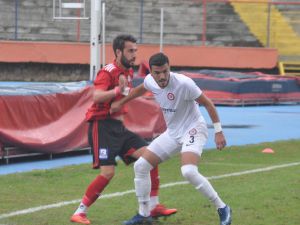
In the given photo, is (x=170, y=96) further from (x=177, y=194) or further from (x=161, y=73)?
(x=177, y=194)

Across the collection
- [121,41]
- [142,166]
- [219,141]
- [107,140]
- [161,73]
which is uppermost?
[121,41]

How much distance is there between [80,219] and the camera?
310 inches

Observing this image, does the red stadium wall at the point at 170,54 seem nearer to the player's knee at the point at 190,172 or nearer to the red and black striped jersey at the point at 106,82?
the red and black striped jersey at the point at 106,82

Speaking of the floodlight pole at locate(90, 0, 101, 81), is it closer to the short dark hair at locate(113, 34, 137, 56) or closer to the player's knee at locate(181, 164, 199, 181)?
the short dark hair at locate(113, 34, 137, 56)

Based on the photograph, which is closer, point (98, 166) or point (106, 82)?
point (106, 82)

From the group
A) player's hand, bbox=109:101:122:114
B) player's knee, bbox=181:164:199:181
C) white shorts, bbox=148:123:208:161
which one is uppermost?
player's hand, bbox=109:101:122:114

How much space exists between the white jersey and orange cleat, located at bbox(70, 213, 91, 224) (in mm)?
Answer: 1204

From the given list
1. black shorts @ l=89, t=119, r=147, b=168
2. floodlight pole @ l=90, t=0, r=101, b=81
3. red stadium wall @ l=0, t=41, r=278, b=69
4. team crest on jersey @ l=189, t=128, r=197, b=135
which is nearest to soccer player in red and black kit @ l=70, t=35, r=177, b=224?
black shorts @ l=89, t=119, r=147, b=168

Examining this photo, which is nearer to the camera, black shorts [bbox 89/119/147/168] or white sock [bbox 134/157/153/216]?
white sock [bbox 134/157/153/216]

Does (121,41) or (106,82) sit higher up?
(121,41)

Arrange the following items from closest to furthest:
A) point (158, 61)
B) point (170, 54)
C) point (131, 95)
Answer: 1. point (158, 61)
2. point (131, 95)
3. point (170, 54)

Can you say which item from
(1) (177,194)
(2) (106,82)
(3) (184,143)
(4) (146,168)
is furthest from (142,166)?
(1) (177,194)

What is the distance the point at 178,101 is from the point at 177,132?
333 mm

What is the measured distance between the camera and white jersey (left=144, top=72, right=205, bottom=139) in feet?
24.7
